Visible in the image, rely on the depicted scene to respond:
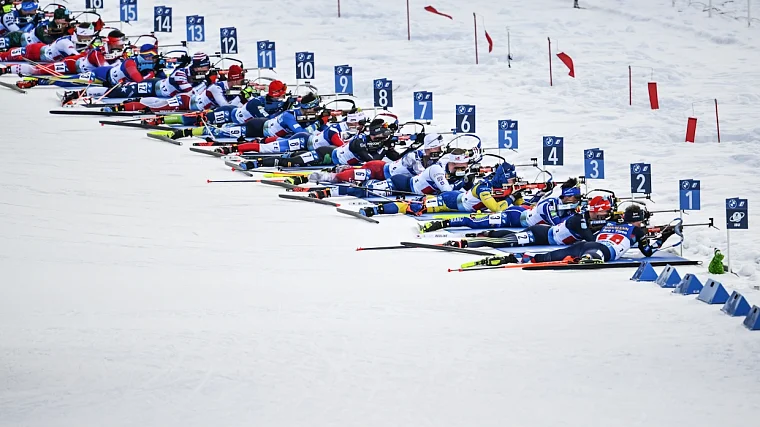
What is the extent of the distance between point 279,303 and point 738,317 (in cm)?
403

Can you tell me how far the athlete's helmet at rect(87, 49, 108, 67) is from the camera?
2895cm

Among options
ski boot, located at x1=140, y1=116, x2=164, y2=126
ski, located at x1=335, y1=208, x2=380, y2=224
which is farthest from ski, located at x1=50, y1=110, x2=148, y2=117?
ski, located at x1=335, y1=208, x2=380, y2=224

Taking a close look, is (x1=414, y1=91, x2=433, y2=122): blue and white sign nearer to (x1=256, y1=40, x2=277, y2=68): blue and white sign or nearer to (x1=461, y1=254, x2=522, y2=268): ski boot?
(x1=256, y1=40, x2=277, y2=68): blue and white sign

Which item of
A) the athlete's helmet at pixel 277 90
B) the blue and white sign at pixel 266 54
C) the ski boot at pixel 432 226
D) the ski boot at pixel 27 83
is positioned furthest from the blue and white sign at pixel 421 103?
the ski boot at pixel 27 83

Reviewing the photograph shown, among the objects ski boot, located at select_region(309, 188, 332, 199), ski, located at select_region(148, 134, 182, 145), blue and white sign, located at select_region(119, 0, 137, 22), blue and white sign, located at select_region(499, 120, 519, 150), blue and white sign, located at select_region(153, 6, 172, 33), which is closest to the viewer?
ski boot, located at select_region(309, 188, 332, 199)

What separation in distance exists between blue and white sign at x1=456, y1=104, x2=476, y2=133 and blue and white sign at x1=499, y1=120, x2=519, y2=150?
0.98 meters

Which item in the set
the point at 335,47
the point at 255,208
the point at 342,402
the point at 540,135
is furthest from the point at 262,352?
the point at 335,47

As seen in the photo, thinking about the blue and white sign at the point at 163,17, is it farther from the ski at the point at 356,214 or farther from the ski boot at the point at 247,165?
the ski at the point at 356,214

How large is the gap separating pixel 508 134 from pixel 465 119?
1163 mm

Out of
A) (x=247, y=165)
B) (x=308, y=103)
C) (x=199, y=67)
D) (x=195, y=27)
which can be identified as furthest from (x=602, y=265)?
(x=195, y=27)

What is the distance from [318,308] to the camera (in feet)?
43.3

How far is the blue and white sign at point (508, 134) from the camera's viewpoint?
2089cm

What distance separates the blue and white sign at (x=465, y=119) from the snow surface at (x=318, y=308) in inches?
51.2

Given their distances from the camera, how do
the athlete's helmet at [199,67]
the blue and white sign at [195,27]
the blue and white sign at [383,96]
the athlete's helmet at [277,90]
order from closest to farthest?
the blue and white sign at [383,96] < the athlete's helmet at [277,90] < the athlete's helmet at [199,67] < the blue and white sign at [195,27]
